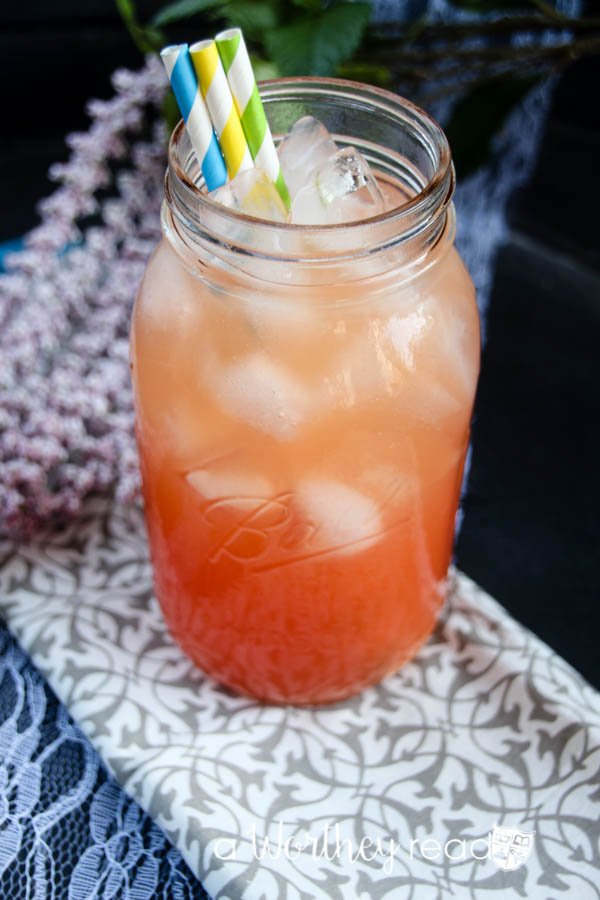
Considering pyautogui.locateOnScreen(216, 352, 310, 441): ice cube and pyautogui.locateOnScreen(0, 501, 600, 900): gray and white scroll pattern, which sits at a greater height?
pyautogui.locateOnScreen(216, 352, 310, 441): ice cube

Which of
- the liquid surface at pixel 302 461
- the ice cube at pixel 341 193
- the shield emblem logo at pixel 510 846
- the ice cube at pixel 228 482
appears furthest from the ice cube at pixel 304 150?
the shield emblem logo at pixel 510 846

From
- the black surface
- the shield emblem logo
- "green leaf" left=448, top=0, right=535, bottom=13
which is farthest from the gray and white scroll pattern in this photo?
"green leaf" left=448, top=0, right=535, bottom=13

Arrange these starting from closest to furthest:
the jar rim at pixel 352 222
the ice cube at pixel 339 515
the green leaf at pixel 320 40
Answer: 1. the jar rim at pixel 352 222
2. the ice cube at pixel 339 515
3. the green leaf at pixel 320 40

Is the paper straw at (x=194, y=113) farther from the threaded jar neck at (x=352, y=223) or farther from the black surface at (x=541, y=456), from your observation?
the black surface at (x=541, y=456)

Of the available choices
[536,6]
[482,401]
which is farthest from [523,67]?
[482,401]

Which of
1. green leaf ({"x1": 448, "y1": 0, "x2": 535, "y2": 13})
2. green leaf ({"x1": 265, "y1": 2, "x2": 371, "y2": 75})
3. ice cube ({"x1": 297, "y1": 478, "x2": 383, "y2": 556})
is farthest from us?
green leaf ({"x1": 448, "y1": 0, "x2": 535, "y2": 13})

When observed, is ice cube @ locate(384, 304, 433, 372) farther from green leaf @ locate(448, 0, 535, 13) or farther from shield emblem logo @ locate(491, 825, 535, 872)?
green leaf @ locate(448, 0, 535, 13)

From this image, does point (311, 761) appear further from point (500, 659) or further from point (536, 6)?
point (536, 6)
